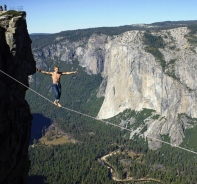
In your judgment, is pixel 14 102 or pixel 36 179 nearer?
pixel 14 102

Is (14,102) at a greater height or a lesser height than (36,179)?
greater

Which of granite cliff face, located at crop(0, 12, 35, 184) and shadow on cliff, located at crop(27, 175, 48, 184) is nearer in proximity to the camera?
granite cliff face, located at crop(0, 12, 35, 184)

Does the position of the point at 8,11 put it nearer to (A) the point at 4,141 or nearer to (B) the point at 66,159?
(A) the point at 4,141

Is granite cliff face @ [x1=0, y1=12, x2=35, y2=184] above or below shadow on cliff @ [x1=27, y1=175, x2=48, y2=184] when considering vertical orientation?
above

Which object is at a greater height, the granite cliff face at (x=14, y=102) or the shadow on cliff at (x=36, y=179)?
the granite cliff face at (x=14, y=102)

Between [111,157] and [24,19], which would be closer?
[24,19]

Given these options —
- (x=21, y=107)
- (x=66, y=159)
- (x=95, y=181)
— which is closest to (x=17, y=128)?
(x=21, y=107)

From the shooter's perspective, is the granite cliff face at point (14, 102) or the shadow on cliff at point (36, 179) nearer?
the granite cliff face at point (14, 102)

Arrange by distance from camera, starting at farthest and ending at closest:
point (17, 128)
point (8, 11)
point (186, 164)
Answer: point (186, 164) < point (8, 11) < point (17, 128)
